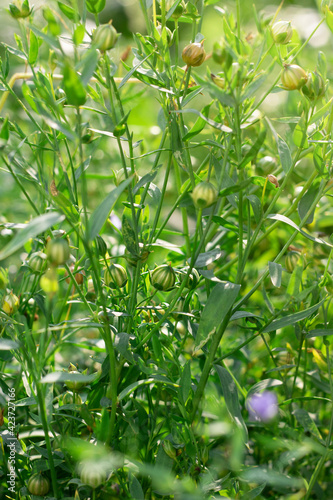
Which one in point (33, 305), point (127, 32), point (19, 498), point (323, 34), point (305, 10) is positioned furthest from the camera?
point (127, 32)

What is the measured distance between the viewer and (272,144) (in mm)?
618

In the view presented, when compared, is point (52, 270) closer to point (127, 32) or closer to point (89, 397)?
point (89, 397)

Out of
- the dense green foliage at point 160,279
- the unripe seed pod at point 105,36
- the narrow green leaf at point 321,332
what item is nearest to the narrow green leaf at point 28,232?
the dense green foliage at point 160,279

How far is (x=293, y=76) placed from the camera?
0.37 m

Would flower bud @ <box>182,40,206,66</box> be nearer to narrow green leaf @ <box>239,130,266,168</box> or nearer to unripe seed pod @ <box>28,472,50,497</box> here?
narrow green leaf @ <box>239,130,266,168</box>

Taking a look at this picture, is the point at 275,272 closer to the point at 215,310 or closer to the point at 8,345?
the point at 215,310

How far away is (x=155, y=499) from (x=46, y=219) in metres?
0.29

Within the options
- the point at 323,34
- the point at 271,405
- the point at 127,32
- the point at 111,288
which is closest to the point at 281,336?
the point at 271,405

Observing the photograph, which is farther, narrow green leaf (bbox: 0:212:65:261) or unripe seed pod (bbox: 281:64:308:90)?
unripe seed pod (bbox: 281:64:308:90)

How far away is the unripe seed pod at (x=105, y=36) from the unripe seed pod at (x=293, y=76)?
0.12 m

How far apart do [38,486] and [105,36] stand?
34 cm

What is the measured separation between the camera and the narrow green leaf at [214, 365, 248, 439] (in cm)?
38

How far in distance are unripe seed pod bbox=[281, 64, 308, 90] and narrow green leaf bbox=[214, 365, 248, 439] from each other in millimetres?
221

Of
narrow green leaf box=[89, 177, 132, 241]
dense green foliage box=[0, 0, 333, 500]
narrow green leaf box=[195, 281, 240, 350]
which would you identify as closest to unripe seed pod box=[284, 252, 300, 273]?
dense green foliage box=[0, 0, 333, 500]
